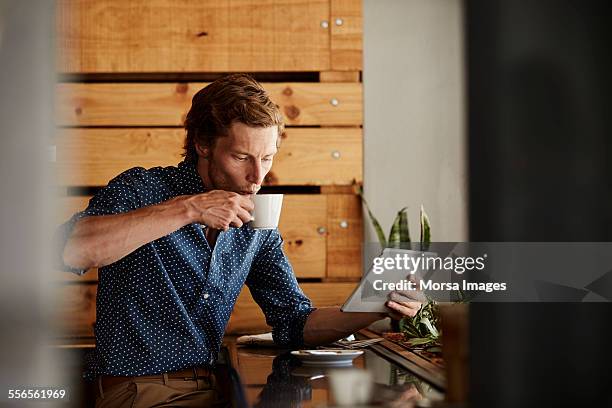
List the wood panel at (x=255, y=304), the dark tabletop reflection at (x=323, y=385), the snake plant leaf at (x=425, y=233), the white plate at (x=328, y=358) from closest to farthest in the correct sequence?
1. the dark tabletop reflection at (x=323, y=385)
2. the white plate at (x=328, y=358)
3. the snake plant leaf at (x=425, y=233)
4. the wood panel at (x=255, y=304)

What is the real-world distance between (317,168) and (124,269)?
79 cm

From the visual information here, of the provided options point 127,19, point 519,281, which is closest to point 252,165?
point 127,19

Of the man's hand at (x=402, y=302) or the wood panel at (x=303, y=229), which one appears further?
the wood panel at (x=303, y=229)

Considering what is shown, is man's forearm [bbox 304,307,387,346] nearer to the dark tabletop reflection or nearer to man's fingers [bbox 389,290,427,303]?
man's fingers [bbox 389,290,427,303]

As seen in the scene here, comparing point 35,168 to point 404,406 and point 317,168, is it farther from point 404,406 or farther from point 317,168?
point 317,168

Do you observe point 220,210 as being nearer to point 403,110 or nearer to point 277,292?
point 277,292

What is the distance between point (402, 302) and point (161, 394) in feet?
1.58

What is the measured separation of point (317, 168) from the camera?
228cm

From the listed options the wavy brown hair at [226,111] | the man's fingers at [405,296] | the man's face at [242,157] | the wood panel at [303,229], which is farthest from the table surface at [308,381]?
the wood panel at [303,229]

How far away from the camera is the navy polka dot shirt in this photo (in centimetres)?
161

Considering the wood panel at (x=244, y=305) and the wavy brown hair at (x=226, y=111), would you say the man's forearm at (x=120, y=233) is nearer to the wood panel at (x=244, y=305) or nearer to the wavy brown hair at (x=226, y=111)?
the wavy brown hair at (x=226, y=111)

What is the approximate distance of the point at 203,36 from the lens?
2270 millimetres

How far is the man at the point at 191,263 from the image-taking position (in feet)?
4.78

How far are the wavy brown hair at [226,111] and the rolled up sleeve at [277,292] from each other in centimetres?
26
